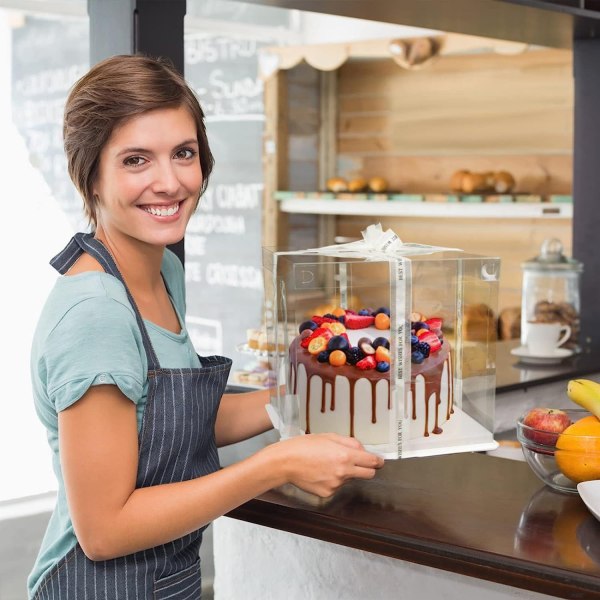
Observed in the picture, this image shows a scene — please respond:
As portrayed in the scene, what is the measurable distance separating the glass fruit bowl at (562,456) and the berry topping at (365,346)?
0.81 feet

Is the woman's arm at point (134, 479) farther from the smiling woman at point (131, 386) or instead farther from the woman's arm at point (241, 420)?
the woman's arm at point (241, 420)

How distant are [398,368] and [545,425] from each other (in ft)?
0.77

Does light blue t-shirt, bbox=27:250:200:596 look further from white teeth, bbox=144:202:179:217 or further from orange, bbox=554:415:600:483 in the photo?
orange, bbox=554:415:600:483

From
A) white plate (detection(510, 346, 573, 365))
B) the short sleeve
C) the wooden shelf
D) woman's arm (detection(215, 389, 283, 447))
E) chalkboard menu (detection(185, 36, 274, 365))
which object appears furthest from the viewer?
chalkboard menu (detection(185, 36, 274, 365))

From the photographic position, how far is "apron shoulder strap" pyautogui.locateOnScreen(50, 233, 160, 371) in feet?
4.07

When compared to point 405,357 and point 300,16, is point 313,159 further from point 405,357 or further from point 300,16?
point 405,357

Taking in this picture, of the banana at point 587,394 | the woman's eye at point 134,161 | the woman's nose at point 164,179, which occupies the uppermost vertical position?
the woman's eye at point 134,161

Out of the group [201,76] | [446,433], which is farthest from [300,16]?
[446,433]

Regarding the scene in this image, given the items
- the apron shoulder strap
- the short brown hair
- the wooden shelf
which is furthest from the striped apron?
the wooden shelf

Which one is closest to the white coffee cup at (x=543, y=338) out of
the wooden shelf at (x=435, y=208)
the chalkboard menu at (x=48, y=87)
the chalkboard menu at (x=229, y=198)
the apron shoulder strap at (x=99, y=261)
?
the wooden shelf at (x=435, y=208)

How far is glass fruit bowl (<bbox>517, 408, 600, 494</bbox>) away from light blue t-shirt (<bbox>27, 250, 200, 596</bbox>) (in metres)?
0.53

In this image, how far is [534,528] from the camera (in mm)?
1287

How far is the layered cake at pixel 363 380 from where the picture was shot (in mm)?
1388

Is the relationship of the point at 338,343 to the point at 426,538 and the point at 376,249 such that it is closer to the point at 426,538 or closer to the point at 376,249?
the point at 376,249
